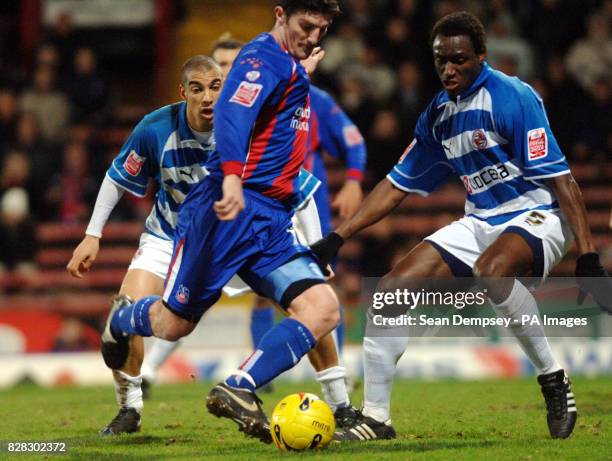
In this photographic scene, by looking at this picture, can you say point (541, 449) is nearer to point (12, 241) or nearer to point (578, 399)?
point (578, 399)

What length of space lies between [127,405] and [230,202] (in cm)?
215

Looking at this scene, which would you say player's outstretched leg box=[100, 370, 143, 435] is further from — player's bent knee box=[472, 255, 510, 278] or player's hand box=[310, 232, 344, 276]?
player's bent knee box=[472, 255, 510, 278]

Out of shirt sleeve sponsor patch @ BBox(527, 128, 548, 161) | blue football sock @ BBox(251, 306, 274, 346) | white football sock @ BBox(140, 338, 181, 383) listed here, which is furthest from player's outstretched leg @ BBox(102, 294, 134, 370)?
white football sock @ BBox(140, 338, 181, 383)

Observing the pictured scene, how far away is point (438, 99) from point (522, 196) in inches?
30.1

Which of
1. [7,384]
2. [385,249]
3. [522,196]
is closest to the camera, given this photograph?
[522,196]

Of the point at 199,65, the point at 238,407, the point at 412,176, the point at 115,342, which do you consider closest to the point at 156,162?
the point at 199,65

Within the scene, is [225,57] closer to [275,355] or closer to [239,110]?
[239,110]

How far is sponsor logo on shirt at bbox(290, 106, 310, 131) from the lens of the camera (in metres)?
6.00

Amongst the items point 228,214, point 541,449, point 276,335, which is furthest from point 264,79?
point 541,449

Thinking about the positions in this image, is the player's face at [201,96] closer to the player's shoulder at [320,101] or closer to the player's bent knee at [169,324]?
the player's bent knee at [169,324]

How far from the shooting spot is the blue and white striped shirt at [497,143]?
6348 mm

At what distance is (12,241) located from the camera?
553 inches

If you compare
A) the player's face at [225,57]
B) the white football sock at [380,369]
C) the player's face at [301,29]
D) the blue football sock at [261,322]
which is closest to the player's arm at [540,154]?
the white football sock at [380,369]

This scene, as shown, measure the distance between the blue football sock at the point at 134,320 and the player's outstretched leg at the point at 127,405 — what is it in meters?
0.57
